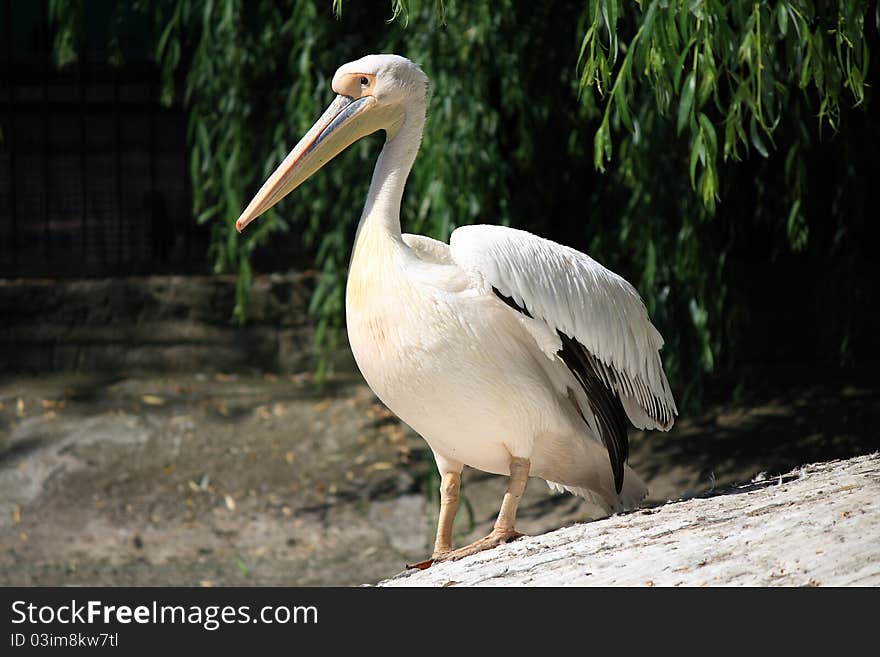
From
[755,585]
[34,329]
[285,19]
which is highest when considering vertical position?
[285,19]

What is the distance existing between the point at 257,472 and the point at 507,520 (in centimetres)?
324

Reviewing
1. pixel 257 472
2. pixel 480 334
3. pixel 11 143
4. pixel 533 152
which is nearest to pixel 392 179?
pixel 480 334

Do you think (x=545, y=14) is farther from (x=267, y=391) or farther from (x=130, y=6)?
(x=267, y=391)

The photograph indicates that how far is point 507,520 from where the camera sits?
3176 mm

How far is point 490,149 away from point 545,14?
2.52ft

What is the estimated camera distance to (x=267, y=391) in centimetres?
694

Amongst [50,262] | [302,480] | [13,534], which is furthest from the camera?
[50,262]

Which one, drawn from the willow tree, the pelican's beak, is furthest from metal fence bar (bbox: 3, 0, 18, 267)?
the pelican's beak

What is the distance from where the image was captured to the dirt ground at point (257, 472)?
5.55m

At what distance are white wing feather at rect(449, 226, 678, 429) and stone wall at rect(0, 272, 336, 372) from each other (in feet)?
13.0

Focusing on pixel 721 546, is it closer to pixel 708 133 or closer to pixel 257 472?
pixel 708 133

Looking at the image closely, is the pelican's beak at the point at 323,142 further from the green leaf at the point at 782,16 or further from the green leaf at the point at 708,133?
the green leaf at the point at 782,16

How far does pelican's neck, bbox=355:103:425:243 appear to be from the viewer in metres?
3.21

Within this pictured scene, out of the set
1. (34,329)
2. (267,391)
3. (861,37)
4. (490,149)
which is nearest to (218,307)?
(267,391)
